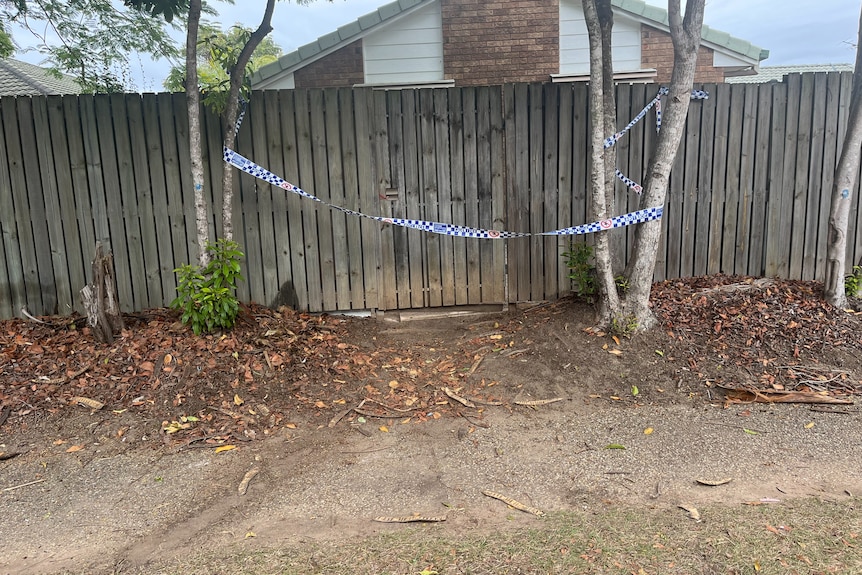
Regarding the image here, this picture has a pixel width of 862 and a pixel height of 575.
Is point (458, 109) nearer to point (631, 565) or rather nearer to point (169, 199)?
point (169, 199)

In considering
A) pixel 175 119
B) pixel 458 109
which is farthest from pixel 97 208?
pixel 458 109

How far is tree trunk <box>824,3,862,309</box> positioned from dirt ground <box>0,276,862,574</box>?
20cm

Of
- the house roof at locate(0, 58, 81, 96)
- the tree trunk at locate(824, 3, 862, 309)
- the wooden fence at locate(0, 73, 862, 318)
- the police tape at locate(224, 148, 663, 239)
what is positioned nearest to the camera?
the police tape at locate(224, 148, 663, 239)

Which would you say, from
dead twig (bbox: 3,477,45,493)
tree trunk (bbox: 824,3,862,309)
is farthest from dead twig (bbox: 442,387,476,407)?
tree trunk (bbox: 824,3,862,309)

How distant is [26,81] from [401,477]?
15.9m

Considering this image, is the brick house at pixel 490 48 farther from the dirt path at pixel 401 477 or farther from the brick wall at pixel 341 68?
the dirt path at pixel 401 477

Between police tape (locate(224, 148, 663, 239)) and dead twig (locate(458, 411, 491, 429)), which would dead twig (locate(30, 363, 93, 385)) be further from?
dead twig (locate(458, 411, 491, 429))

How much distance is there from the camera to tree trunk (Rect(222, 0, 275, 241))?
5.16m

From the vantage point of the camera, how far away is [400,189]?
5.93m

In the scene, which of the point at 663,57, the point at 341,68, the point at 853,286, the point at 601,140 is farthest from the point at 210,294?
the point at 663,57

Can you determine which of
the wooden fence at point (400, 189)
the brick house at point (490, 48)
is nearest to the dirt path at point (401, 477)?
the wooden fence at point (400, 189)

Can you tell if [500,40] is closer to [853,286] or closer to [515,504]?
[853,286]

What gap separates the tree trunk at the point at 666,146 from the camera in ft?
15.6

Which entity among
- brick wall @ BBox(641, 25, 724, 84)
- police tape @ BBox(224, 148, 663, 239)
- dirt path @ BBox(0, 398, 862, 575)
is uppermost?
brick wall @ BBox(641, 25, 724, 84)
